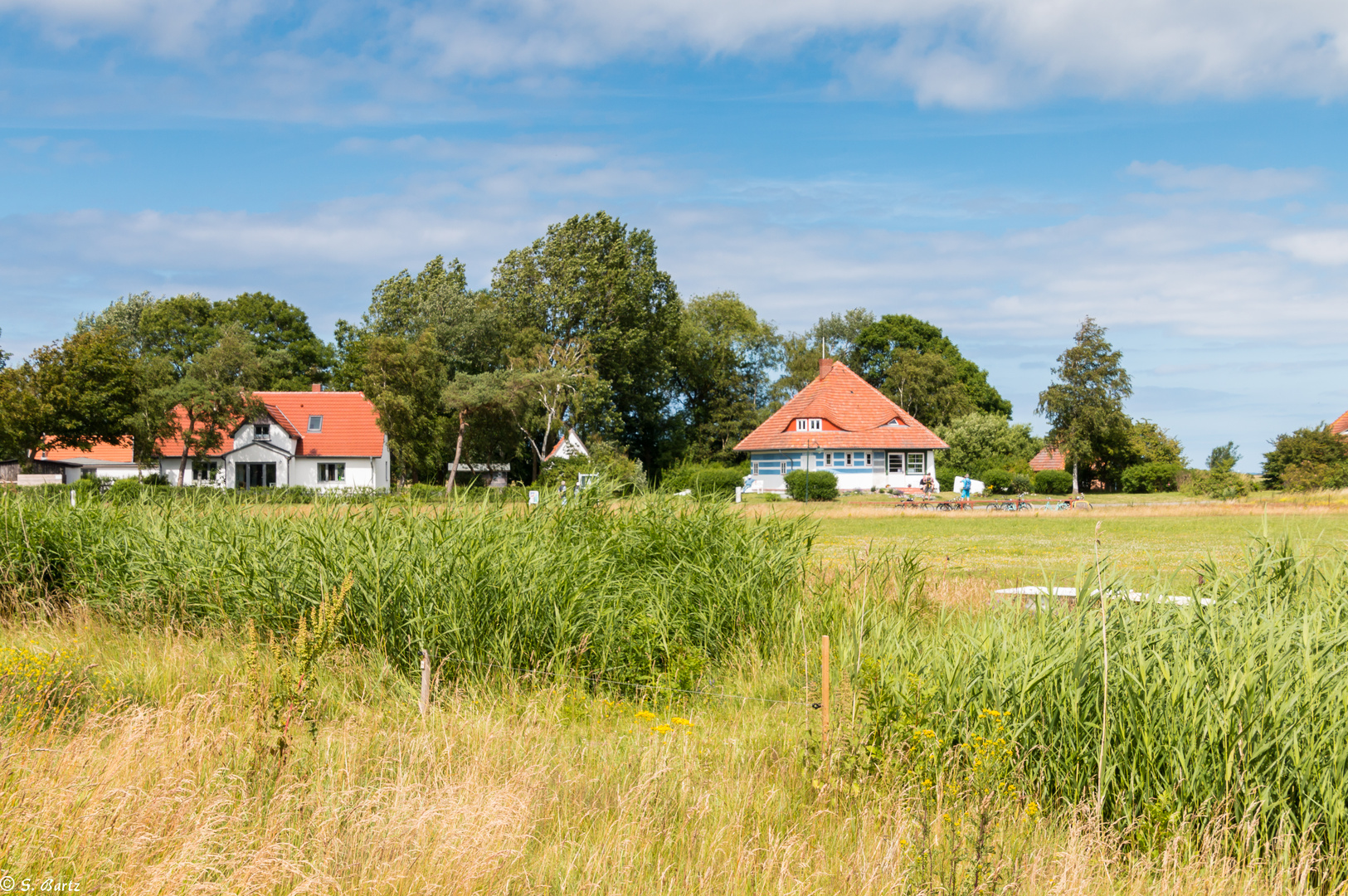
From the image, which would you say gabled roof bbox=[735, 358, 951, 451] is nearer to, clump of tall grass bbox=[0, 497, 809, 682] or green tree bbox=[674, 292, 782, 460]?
green tree bbox=[674, 292, 782, 460]

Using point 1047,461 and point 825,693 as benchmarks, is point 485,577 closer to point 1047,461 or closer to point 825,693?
point 825,693

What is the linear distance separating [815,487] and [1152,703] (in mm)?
37721

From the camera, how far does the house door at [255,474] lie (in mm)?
56894

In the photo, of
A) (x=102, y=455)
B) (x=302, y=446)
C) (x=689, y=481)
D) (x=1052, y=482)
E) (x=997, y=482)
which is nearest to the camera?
(x=689, y=481)

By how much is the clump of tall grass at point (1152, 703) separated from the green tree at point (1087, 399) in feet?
179

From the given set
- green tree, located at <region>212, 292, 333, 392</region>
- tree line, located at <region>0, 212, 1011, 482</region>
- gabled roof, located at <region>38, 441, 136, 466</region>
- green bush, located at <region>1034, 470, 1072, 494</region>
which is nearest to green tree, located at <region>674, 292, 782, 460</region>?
tree line, located at <region>0, 212, 1011, 482</region>

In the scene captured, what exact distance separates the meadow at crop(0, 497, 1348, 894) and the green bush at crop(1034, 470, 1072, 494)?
5176cm

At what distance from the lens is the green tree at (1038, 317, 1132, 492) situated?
189 feet

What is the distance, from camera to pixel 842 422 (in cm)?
5556

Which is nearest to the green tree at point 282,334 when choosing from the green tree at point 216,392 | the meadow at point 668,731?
the green tree at point 216,392

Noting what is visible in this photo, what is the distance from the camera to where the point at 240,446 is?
56.0 m

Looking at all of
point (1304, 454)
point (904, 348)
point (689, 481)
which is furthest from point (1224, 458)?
point (689, 481)

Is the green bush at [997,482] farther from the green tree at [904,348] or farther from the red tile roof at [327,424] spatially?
the red tile roof at [327,424]

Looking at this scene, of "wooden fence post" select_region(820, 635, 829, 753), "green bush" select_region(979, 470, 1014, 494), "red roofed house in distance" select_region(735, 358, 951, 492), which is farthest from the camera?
"red roofed house in distance" select_region(735, 358, 951, 492)
